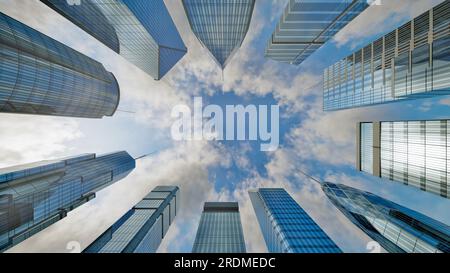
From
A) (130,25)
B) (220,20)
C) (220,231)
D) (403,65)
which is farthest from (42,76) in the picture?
(220,231)

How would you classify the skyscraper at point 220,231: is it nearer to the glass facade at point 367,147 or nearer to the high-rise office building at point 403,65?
the glass facade at point 367,147

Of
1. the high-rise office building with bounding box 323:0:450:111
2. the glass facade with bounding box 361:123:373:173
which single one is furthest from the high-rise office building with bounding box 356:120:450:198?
the high-rise office building with bounding box 323:0:450:111

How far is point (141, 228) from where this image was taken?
119 meters

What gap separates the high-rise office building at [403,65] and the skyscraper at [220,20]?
44247 mm

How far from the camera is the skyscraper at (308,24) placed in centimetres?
5644

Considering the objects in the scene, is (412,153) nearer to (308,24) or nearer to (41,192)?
(308,24)

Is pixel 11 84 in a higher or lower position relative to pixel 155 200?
higher

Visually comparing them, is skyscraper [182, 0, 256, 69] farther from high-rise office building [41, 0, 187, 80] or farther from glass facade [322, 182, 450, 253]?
glass facade [322, 182, 450, 253]

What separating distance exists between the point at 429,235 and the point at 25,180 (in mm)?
131771

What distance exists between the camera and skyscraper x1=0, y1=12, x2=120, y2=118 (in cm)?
5691

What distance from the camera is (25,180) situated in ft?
266

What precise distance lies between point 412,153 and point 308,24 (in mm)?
49203

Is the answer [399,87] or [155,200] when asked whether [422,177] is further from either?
[155,200]
